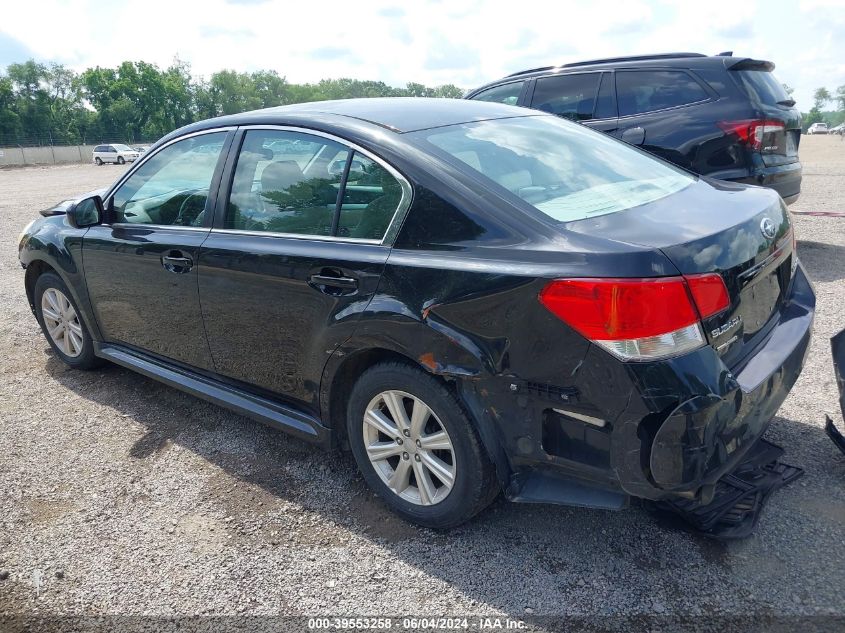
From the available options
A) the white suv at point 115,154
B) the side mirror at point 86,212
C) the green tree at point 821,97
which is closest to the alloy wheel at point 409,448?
the side mirror at point 86,212

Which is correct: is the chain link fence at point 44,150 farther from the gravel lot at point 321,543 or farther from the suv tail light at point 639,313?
the suv tail light at point 639,313

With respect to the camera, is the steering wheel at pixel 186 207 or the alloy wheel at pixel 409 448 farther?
the steering wheel at pixel 186 207

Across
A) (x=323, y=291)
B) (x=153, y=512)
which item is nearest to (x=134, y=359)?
(x=153, y=512)

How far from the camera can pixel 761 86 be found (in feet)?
21.0

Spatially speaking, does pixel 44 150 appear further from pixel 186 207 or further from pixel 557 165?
pixel 557 165

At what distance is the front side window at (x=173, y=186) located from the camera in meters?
3.54

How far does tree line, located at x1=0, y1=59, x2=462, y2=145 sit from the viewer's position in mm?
70875

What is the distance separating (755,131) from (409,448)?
4973 mm

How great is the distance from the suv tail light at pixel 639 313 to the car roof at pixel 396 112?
3.91 ft

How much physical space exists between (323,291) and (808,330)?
204 cm

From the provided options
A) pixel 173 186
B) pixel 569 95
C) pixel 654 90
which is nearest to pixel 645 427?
pixel 173 186

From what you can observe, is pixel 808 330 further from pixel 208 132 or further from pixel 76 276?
pixel 76 276

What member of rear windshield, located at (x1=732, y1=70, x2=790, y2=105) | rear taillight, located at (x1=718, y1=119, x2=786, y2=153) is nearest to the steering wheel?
rear taillight, located at (x1=718, y1=119, x2=786, y2=153)

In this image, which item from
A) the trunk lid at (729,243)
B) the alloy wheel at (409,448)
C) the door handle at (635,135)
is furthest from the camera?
the door handle at (635,135)
